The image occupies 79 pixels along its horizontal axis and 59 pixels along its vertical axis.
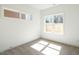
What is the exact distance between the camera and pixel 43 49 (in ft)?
3.87

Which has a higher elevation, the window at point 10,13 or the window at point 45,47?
the window at point 10,13

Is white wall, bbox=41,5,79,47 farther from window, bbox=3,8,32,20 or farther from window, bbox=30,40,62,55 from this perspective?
window, bbox=3,8,32,20

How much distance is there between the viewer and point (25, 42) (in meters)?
1.19

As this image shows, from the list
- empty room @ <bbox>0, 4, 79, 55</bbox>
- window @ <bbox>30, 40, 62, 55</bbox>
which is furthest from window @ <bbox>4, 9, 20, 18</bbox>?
window @ <bbox>30, 40, 62, 55</bbox>

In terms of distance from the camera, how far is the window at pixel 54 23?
3.84ft

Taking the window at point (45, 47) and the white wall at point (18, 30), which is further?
the window at point (45, 47)

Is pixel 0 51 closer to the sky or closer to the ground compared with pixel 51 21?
closer to the ground

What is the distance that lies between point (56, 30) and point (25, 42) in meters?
0.57

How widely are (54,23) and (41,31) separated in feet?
0.88

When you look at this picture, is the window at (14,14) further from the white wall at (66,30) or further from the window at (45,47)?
the window at (45,47)

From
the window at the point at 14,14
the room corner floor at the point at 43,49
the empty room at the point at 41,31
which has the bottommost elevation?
the room corner floor at the point at 43,49

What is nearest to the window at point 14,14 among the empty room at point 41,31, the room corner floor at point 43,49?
the empty room at point 41,31

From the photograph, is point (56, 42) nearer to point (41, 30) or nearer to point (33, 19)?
point (41, 30)
